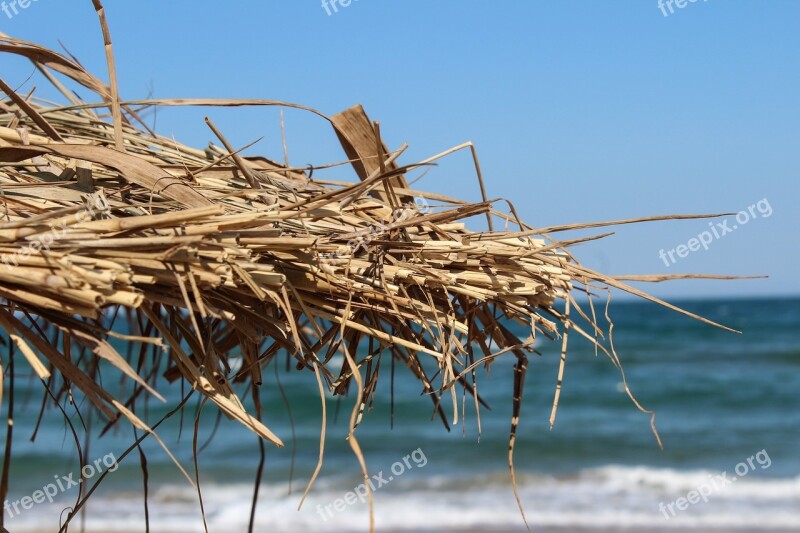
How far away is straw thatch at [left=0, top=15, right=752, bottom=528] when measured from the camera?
870 millimetres

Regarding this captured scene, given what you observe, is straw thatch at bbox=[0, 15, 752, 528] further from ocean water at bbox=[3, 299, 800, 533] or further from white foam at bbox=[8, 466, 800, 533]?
white foam at bbox=[8, 466, 800, 533]

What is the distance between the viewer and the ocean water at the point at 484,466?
6.04m

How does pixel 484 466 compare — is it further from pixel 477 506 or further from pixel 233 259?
pixel 233 259

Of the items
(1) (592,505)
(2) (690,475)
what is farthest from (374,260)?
(2) (690,475)

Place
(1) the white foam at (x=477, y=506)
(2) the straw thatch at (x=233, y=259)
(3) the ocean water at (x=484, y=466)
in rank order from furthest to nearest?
(3) the ocean water at (x=484, y=466), (1) the white foam at (x=477, y=506), (2) the straw thatch at (x=233, y=259)

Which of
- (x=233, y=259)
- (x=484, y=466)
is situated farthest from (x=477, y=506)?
(x=233, y=259)

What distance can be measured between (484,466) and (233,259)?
730cm

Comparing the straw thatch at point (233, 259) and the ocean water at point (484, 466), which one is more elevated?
the straw thatch at point (233, 259)

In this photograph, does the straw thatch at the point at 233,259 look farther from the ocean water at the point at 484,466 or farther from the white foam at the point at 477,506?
the white foam at the point at 477,506

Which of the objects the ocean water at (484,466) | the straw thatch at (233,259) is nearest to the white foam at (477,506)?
the ocean water at (484,466)

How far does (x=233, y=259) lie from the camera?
2.94 ft

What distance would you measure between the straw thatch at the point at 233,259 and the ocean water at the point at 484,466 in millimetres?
1904

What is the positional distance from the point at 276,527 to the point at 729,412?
763 cm

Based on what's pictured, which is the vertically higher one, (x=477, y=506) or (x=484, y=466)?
(x=477, y=506)
